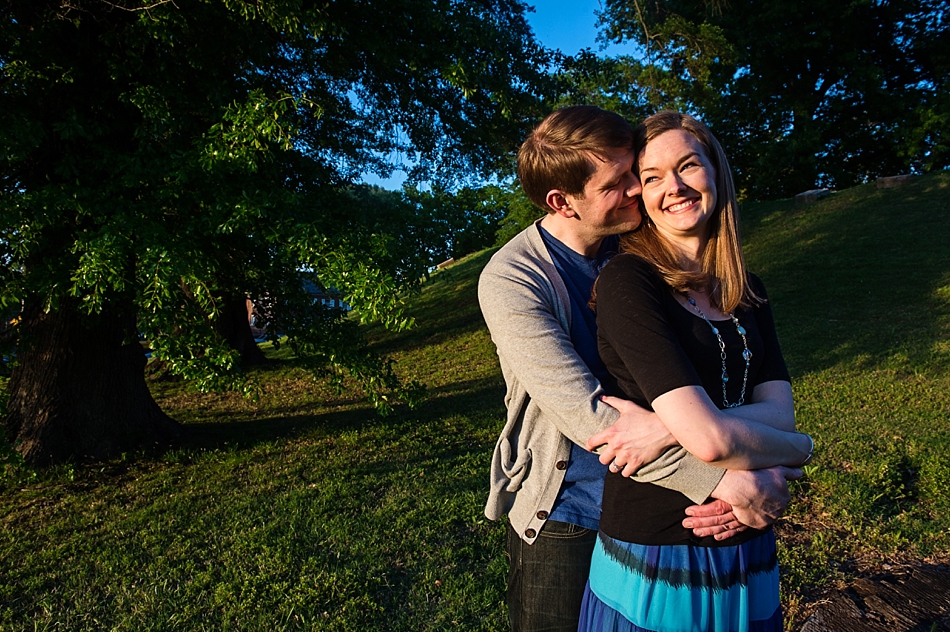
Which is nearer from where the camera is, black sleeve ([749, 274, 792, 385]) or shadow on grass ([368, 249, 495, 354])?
black sleeve ([749, 274, 792, 385])

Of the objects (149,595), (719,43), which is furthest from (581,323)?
(719,43)

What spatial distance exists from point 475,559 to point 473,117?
16.4 ft

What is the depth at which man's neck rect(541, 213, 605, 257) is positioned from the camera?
1.86 m

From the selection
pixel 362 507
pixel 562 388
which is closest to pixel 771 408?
pixel 562 388

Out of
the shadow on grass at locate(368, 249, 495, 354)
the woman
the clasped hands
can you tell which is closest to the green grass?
the woman

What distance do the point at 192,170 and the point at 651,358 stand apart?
435 centimetres

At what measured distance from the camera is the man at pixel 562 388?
1546 mm

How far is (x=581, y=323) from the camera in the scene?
1748mm

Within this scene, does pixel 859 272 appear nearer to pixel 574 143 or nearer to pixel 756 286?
pixel 756 286

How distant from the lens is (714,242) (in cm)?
176

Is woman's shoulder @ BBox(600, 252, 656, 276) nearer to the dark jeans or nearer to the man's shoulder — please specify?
the man's shoulder

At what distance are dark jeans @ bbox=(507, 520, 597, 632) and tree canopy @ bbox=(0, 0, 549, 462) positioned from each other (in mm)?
3116

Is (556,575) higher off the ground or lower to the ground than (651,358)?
lower

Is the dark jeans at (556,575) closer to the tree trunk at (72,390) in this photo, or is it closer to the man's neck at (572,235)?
the man's neck at (572,235)
